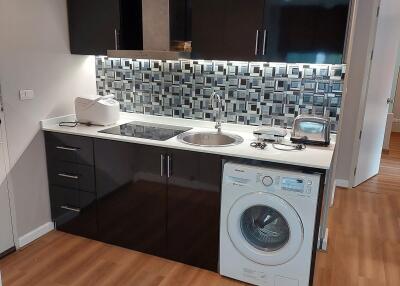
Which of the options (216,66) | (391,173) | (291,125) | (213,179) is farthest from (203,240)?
(391,173)

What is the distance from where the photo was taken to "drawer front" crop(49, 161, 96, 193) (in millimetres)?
2738

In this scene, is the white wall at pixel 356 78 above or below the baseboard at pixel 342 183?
above

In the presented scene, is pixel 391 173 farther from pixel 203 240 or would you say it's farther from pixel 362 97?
pixel 203 240

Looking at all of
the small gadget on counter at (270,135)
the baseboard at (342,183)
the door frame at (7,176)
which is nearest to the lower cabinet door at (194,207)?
the small gadget on counter at (270,135)

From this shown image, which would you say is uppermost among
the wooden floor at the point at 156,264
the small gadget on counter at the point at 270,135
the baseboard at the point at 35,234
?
the small gadget on counter at the point at 270,135

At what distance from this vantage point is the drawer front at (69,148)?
2.68 meters

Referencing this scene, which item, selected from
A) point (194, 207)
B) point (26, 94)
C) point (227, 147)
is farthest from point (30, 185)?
point (227, 147)

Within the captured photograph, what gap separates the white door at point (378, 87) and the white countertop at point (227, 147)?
170 centimetres

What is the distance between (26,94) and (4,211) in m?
0.87

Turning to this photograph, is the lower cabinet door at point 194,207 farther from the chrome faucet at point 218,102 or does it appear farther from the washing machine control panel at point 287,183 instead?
the chrome faucet at point 218,102

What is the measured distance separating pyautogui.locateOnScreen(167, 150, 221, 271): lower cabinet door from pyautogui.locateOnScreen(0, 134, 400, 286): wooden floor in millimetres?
136

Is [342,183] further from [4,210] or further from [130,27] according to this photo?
[4,210]

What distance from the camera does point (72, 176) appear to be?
110 inches

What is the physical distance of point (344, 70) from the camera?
249cm
